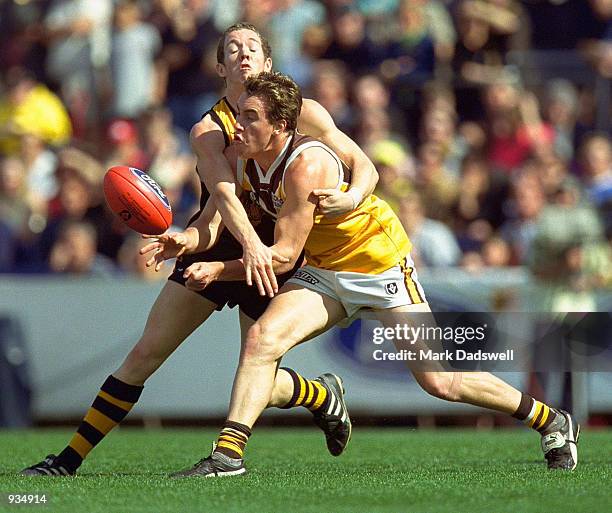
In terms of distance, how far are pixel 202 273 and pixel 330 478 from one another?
1.11 m

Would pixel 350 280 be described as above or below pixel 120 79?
below

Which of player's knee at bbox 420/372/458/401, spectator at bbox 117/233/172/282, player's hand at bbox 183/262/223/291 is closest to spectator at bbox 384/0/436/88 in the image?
spectator at bbox 117/233/172/282

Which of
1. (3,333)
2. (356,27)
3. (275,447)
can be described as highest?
(356,27)

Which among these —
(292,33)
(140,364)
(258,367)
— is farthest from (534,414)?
(292,33)

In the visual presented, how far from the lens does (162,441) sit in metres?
8.95

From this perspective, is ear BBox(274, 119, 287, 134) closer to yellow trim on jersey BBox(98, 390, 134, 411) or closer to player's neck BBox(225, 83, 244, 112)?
player's neck BBox(225, 83, 244, 112)

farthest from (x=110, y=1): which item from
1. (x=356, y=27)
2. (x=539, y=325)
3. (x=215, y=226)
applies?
(x=215, y=226)

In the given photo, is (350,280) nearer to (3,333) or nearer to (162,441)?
(162,441)

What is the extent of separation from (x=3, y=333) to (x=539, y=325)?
4115mm

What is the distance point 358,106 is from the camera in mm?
12391

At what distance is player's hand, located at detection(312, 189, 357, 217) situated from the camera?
6004 millimetres

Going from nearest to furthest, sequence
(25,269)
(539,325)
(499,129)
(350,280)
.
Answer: (350,280), (539,325), (25,269), (499,129)

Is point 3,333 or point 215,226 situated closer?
point 215,226

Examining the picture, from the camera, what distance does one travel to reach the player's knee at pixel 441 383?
6.32m
